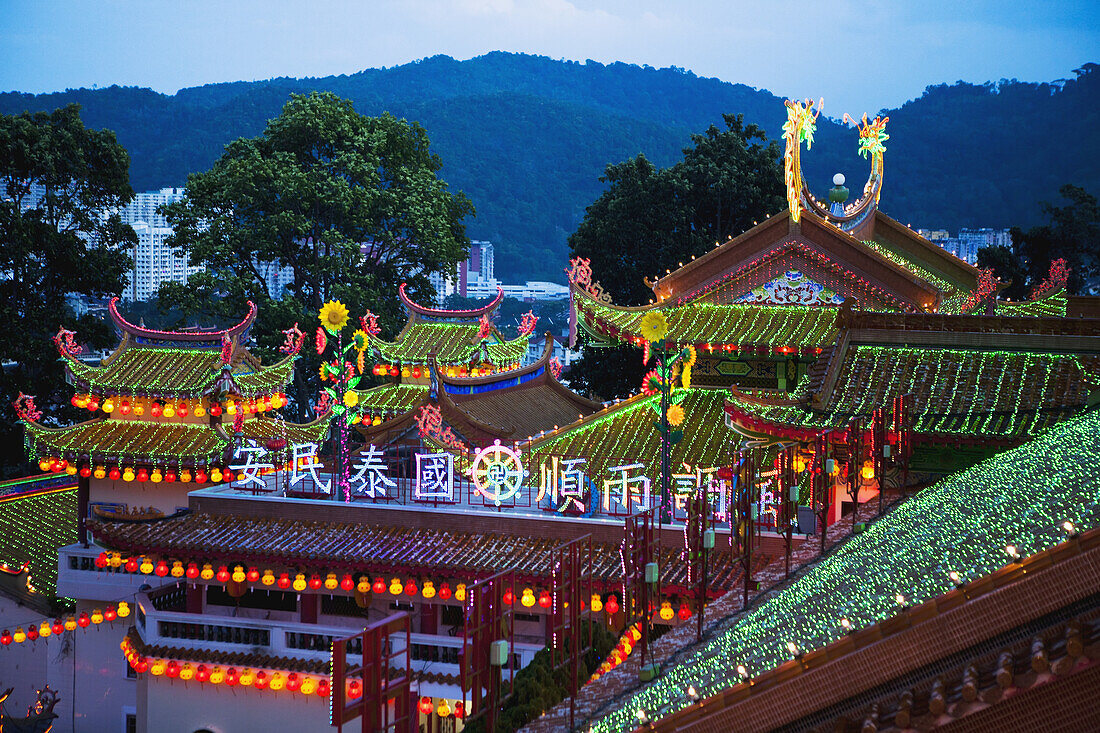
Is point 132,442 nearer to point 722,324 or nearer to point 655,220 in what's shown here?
point 722,324

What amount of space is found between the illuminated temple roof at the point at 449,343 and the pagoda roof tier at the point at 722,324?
28.6ft

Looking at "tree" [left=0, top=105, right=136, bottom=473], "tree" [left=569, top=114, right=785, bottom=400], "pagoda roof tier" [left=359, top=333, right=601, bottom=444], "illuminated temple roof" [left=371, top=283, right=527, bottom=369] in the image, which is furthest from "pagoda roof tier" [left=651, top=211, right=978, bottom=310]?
"tree" [left=0, top=105, right=136, bottom=473]

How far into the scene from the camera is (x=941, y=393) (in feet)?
42.7

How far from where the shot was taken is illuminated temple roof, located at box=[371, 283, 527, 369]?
2927 cm

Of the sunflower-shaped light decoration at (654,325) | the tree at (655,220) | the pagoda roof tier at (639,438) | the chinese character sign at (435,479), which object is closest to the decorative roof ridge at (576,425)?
the pagoda roof tier at (639,438)

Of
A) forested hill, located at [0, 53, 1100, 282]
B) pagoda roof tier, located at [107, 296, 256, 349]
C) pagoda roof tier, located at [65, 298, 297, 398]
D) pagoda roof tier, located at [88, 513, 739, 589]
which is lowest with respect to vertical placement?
pagoda roof tier, located at [88, 513, 739, 589]

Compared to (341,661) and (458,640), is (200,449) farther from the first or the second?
(341,661)

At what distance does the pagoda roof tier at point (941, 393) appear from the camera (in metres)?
12.3

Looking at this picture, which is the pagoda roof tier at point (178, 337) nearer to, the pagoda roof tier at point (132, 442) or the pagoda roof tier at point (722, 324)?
the pagoda roof tier at point (132, 442)

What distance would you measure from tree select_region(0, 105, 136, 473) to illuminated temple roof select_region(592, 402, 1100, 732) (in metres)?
28.1

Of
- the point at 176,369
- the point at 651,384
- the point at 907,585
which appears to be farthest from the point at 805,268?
the point at 907,585

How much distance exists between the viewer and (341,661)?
534 cm

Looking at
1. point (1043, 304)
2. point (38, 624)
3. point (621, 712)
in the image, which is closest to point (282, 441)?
point (38, 624)

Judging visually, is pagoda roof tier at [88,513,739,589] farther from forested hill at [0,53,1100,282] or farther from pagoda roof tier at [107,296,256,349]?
forested hill at [0,53,1100,282]
